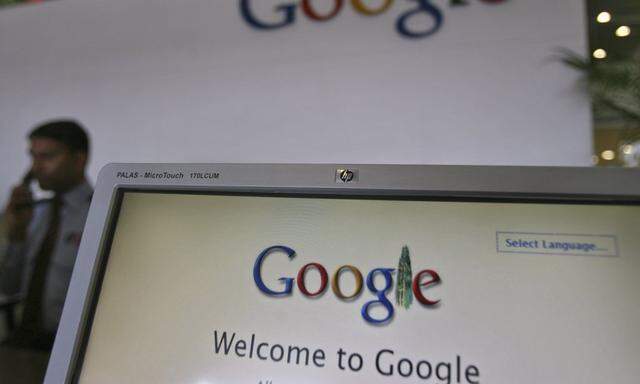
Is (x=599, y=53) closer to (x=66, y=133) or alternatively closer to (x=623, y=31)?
(x=623, y=31)

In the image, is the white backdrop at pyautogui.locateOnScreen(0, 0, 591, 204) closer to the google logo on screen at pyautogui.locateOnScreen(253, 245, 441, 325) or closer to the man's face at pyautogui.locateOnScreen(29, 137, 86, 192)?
the man's face at pyautogui.locateOnScreen(29, 137, 86, 192)

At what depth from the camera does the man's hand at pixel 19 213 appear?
1824 millimetres

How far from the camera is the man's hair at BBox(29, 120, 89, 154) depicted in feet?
6.42

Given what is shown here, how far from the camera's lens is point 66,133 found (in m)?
2.02

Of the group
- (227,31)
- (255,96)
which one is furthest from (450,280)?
(227,31)

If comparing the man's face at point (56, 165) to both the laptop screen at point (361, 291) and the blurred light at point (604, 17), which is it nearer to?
the laptop screen at point (361, 291)

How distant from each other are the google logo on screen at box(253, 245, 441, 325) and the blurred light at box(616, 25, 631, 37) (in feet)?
4.94

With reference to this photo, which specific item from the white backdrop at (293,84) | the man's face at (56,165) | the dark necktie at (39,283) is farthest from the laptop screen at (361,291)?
the man's face at (56,165)

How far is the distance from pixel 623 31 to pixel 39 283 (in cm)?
232

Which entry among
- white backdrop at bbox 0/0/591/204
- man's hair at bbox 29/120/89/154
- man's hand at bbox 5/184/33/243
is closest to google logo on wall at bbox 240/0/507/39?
white backdrop at bbox 0/0/591/204

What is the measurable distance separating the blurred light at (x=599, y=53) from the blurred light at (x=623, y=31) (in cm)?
6

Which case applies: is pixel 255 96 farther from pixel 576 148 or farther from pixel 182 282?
pixel 182 282

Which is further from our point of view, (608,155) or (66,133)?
(66,133)

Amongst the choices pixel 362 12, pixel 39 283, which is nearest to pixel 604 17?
pixel 362 12
